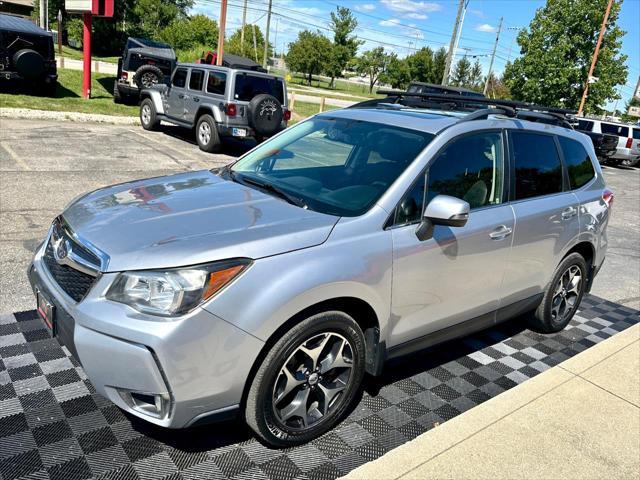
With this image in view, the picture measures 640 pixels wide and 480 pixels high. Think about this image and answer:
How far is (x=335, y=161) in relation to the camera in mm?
3656

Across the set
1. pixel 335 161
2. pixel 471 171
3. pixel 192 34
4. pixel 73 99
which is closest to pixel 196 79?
pixel 73 99

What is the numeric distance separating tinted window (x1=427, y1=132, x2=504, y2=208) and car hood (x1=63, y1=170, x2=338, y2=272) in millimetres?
847

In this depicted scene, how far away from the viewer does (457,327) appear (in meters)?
3.59

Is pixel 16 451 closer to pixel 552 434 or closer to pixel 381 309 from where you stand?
pixel 381 309

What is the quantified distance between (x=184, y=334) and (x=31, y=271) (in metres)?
1.35

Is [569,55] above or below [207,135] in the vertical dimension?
above

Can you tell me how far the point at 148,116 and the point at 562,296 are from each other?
39.3ft

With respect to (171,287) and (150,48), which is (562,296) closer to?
(171,287)

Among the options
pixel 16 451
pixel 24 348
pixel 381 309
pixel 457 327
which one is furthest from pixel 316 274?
pixel 24 348

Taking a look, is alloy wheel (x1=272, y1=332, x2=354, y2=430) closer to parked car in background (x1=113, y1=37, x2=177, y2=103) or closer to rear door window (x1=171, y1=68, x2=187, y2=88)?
rear door window (x1=171, y1=68, x2=187, y2=88)

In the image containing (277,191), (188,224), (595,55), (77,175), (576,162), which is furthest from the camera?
(595,55)

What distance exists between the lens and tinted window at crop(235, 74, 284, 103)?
37.7ft

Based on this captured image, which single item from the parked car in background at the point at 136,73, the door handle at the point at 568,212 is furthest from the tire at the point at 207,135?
the door handle at the point at 568,212

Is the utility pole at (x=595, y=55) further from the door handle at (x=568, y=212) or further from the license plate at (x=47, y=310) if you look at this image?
the license plate at (x=47, y=310)
